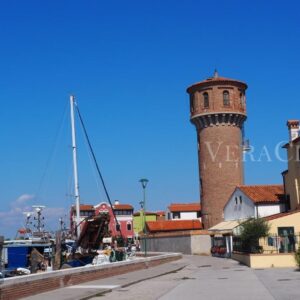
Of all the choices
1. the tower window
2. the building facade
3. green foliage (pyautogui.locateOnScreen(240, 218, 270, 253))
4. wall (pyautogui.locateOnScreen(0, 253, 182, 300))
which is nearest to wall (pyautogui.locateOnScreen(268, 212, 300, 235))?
green foliage (pyautogui.locateOnScreen(240, 218, 270, 253))

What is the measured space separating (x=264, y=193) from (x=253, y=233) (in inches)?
775

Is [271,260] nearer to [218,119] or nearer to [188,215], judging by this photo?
[218,119]

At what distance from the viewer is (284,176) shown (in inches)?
2082

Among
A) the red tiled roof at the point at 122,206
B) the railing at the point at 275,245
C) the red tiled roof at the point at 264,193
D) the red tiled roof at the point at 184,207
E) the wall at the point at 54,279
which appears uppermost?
the red tiled roof at the point at 122,206

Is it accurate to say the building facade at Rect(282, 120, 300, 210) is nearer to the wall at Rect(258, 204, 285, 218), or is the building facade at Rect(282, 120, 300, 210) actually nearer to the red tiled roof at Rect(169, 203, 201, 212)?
the wall at Rect(258, 204, 285, 218)

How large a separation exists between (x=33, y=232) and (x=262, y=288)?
140ft

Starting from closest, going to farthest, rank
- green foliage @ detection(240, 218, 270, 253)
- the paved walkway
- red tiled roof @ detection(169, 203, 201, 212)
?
the paved walkway, green foliage @ detection(240, 218, 270, 253), red tiled roof @ detection(169, 203, 201, 212)

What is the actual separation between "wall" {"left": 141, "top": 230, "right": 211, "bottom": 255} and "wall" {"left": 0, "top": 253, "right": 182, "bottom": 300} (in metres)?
26.1

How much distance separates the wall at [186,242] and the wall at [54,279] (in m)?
26.1

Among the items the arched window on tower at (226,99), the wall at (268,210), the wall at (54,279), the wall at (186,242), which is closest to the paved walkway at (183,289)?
the wall at (54,279)

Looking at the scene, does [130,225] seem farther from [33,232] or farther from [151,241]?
[33,232]

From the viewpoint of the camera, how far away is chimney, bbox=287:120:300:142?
51459 mm

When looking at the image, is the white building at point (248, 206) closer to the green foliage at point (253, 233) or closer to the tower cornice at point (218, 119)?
the tower cornice at point (218, 119)

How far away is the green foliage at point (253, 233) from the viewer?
1389 inches
